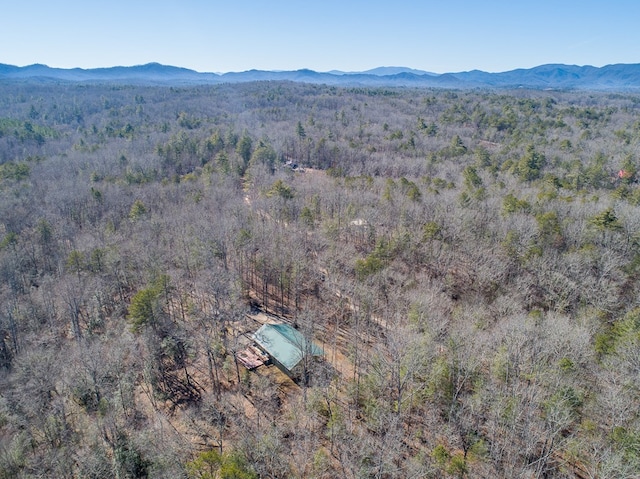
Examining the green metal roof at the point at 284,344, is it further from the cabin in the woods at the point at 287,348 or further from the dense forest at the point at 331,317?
the dense forest at the point at 331,317

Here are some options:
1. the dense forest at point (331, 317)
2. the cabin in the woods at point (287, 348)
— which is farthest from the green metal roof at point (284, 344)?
the dense forest at point (331, 317)

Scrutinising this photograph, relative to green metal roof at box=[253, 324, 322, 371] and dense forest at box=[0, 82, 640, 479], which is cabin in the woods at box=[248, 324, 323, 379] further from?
dense forest at box=[0, 82, 640, 479]

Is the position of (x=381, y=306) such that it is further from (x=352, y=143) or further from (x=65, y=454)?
(x=352, y=143)

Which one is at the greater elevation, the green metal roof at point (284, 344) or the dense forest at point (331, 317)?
the dense forest at point (331, 317)

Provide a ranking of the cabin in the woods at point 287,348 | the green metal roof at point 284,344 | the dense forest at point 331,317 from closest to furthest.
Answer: the dense forest at point 331,317, the cabin in the woods at point 287,348, the green metal roof at point 284,344

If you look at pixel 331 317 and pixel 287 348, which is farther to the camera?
pixel 331 317

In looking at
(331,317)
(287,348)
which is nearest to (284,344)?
(287,348)

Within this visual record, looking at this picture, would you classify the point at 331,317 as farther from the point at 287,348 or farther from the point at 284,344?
the point at 287,348
